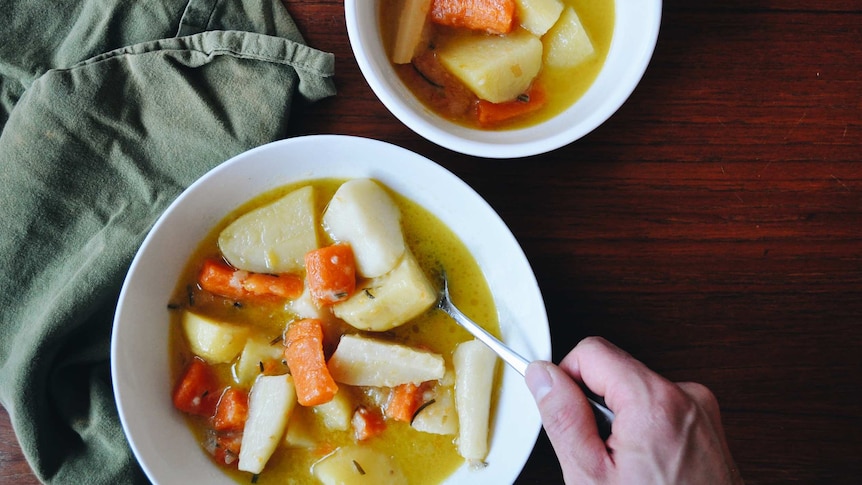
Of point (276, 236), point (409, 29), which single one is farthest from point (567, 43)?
point (276, 236)

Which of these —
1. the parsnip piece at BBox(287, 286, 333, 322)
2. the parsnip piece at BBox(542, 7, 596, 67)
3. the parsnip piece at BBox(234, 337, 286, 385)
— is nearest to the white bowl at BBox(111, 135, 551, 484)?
the parsnip piece at BBox(234, 337, 286, 385)

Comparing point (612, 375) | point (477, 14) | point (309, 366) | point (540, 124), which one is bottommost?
point (309, 366)

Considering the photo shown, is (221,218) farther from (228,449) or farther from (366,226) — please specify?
(228,449)

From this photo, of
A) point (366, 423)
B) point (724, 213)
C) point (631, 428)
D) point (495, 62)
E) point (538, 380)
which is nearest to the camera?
point (631, 428)

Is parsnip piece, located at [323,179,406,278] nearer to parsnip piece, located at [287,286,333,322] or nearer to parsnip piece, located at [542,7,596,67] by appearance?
parsnip piece, located at [287,286,333,322]

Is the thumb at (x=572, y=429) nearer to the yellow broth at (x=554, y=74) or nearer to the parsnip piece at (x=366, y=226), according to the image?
the parsnip piece at (x=366, y=226)

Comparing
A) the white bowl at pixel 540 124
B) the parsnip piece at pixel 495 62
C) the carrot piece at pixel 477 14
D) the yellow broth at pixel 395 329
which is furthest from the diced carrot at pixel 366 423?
the carrot piece at pixel 477 14

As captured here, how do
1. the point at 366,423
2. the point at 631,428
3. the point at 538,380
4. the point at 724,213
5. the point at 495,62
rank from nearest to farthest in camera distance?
the point at 631,428, the point at 538,380, the point at 495,62, the point at 366,423, the point at 724,213

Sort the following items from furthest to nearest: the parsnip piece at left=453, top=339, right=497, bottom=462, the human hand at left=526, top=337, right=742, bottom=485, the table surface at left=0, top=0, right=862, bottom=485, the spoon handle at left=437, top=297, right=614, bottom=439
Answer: the table surface at left=0, top=0, right=862, bottom=485 < the parsnip piece at left=453, top=339, right=497, bottom=462 < the spoon handle at left=437, top=297, right=614, bottom=439 < the human hand at left=526, top=337, right=742, bottom=485
